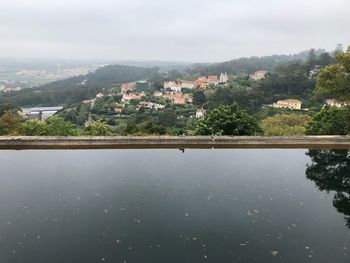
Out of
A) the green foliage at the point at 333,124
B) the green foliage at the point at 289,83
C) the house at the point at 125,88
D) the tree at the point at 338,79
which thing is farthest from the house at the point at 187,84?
the tree at the point at 338,79

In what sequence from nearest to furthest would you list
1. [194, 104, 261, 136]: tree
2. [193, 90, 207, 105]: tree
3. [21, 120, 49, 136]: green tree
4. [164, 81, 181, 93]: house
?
[194, 104, 261, 136]: tree
[21, 120, 49, 136]: green tree
[193, 90, 207, 105]: tree
[164, 81, 181, 93]: house

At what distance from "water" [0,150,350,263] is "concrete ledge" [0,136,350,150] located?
0.92 feet

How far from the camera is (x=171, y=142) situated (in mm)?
7699

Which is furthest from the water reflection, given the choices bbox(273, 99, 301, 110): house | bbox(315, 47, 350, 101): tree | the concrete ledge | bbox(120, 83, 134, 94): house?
bbox(120, 83, 134, 94): house

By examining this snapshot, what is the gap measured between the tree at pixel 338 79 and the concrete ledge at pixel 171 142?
2.35m

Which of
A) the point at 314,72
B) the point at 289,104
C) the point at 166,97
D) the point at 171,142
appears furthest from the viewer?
the point at 166,97

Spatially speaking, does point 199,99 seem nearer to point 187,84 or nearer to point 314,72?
point 314,72

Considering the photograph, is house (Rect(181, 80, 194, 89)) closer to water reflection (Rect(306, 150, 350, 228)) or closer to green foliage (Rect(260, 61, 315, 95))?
green foliage (Rect(260, 61, 315, 95))

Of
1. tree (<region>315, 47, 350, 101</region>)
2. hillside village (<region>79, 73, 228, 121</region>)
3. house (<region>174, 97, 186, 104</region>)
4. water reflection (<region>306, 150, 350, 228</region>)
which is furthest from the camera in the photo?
house (<region>174, 97, 186, 104</region>)

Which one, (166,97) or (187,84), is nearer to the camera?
(166,97)

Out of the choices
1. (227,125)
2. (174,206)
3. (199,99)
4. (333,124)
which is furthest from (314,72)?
(174,206)

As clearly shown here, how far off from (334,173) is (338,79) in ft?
13.5

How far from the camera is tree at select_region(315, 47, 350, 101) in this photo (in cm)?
955

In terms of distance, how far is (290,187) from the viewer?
5.96m
